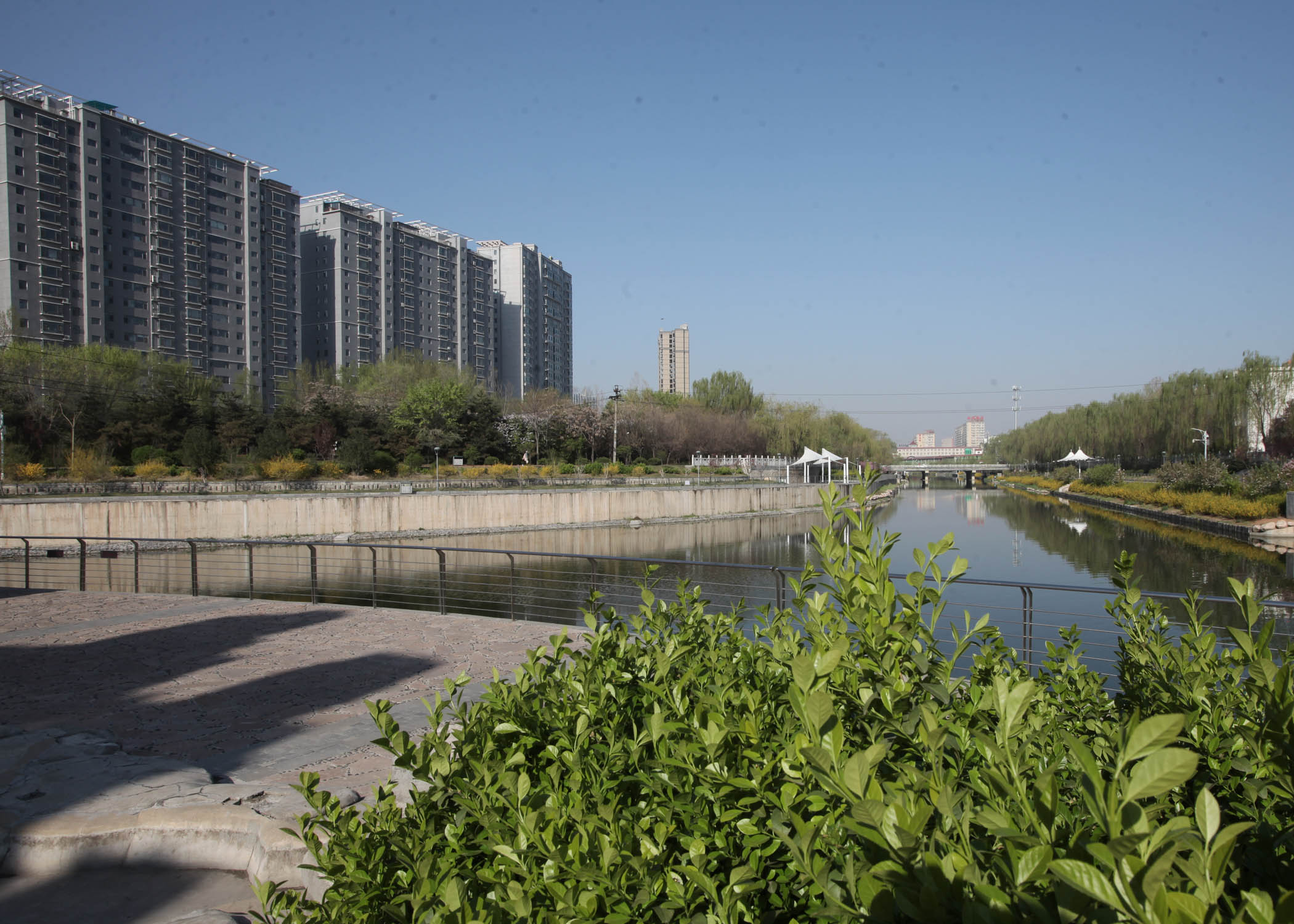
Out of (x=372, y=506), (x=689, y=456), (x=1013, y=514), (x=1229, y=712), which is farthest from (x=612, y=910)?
(x=689, y=456)

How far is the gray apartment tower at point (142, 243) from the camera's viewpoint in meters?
60.0

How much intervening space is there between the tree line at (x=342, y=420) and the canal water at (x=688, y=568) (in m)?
14.4

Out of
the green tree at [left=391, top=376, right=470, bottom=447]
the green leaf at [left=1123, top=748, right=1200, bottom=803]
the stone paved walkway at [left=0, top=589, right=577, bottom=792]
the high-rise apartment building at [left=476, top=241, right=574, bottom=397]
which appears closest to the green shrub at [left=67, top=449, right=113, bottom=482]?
the green tree at [left=391, top=376, right=470, bottom=447]

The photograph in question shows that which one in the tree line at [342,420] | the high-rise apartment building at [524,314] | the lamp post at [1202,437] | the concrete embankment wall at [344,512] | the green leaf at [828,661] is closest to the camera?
the green leaf at [828,661]

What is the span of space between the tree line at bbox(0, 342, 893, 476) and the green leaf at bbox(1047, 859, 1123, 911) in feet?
142

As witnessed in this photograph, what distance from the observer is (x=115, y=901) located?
3.27 m

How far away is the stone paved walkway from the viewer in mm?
5105

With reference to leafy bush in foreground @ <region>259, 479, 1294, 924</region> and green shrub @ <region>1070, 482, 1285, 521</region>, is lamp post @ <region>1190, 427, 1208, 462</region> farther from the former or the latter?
leafy bush in foreground @ <region>259, 479, 1294, 924</region>

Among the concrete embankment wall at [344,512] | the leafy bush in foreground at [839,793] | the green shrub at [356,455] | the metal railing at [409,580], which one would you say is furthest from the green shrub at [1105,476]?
the leafy bush in foreground at [839,793]

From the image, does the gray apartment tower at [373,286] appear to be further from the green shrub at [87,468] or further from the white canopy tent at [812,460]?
the green shrub at [87,468]

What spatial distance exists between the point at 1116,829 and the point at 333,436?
4981cm

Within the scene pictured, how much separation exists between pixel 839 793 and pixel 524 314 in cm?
11893

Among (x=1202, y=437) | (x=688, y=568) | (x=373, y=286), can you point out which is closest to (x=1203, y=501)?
(x=1202, y=437)

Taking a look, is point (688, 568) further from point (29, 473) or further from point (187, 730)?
point (29, 473)
